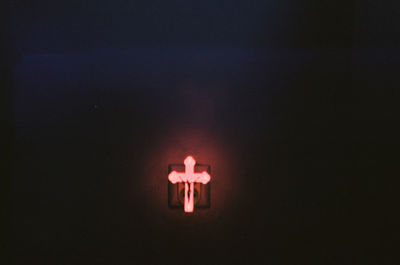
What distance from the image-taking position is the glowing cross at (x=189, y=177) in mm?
2869

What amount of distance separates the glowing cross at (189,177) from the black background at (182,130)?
0.10 m

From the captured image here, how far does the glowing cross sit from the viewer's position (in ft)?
9.41

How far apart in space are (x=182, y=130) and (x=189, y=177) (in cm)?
37

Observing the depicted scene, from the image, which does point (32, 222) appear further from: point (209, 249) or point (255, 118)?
point (255, 118)

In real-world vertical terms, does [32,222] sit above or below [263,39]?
below

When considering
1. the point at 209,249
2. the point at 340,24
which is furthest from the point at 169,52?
the point at 209,249

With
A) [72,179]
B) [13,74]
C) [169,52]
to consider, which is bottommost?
[72,179]

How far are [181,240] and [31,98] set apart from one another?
1629mm

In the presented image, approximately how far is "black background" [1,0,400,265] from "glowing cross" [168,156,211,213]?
4.0 inches

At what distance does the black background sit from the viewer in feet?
9.43

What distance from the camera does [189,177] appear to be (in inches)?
113

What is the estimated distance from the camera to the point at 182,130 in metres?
2.92

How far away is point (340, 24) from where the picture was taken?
2.86m

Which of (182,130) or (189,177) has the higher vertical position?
(182,130)
